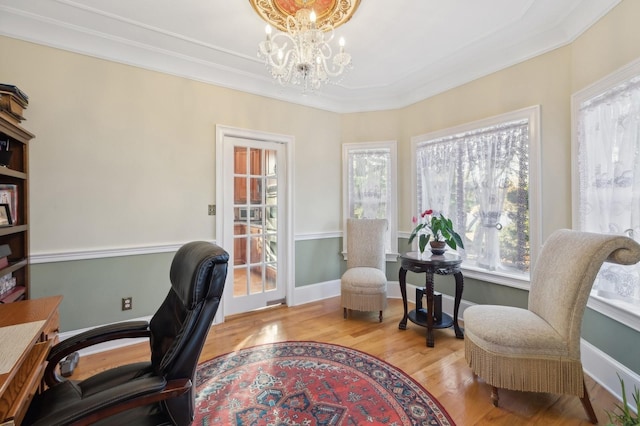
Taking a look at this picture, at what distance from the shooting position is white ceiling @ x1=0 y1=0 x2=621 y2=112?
2.10 meters

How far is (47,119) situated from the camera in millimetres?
2264

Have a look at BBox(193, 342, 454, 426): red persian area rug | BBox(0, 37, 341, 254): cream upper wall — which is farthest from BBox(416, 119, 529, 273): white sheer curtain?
BBox(0, 37, 341, 254): cream upper wall

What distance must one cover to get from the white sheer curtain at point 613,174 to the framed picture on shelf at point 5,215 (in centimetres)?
399

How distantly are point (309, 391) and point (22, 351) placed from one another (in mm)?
1511

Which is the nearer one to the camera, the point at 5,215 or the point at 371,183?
the point at 5,215

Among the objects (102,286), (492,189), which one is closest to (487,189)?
(492,189)

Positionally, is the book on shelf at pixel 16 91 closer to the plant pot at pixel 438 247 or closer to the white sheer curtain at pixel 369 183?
the white sheer curtain at pixel 369 183

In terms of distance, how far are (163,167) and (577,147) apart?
3528 mm

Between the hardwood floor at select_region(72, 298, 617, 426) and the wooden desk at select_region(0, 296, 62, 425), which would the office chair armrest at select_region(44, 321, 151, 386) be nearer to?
the wooden desk at select_region(0, 296, 62, 425)

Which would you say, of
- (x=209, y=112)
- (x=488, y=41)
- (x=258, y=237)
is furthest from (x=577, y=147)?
(x=209, y=112)

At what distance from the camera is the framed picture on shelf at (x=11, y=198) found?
1.88 m

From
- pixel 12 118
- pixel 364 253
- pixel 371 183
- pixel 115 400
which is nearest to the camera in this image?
pixel 115 400

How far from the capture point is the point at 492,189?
277cm

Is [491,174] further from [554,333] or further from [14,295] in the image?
[14,295]
